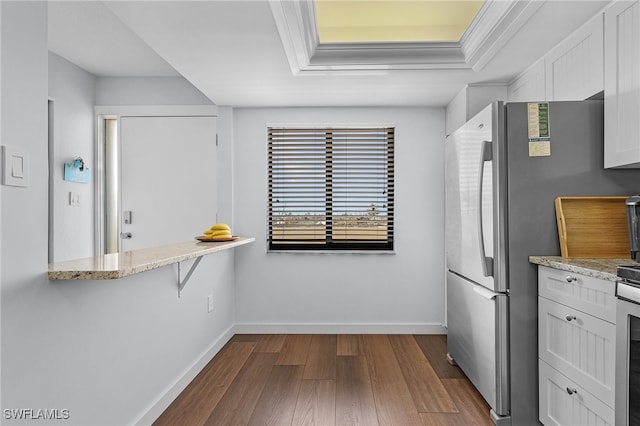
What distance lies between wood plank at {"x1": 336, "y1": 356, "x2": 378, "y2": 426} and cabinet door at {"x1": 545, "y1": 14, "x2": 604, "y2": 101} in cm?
216

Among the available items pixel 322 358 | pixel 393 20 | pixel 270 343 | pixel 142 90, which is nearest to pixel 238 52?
pixel 393 20

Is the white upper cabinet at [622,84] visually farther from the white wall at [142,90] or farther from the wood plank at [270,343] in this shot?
the white wall at [142,90]

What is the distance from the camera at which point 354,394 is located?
2.67 metres

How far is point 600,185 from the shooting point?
7.34ft

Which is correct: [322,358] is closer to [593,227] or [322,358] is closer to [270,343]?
[270,343]

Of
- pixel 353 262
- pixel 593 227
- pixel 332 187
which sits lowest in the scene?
pixel 353 262

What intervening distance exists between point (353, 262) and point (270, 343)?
1.08 metres

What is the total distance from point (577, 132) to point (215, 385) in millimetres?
2663

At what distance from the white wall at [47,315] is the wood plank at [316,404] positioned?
793 mm

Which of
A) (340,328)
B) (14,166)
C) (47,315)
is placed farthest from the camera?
(340,328)

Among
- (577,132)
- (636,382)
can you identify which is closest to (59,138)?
(577,132)

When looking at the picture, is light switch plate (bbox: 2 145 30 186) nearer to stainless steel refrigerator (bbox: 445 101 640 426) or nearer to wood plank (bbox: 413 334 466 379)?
stainless steel refrigerator (bbox: 445 101 640 426)

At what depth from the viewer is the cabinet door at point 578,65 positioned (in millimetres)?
2221

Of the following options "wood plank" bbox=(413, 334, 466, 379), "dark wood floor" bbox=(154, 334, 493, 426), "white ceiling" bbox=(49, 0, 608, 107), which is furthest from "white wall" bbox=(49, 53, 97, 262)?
"wood plank" bbox=(413, 334, 466, 379)
